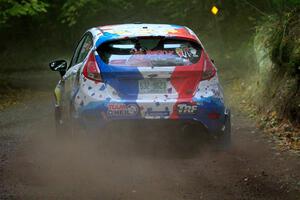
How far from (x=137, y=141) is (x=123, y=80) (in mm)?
874

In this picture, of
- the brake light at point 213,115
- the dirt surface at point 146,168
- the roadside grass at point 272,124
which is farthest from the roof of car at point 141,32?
the roadside grass at point 272,124

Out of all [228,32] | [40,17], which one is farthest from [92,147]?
[40,17]

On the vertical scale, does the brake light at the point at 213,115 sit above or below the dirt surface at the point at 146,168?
above

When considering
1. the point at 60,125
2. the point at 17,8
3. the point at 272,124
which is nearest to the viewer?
the point at 60,125

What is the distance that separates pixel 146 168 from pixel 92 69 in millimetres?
1448

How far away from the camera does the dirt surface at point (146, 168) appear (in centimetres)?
677

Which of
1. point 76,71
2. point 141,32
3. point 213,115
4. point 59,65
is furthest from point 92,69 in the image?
point 59,65

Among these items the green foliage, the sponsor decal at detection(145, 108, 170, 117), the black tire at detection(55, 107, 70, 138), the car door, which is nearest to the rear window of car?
the car door

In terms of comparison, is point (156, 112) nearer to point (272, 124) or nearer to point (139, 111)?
point (139, 111)

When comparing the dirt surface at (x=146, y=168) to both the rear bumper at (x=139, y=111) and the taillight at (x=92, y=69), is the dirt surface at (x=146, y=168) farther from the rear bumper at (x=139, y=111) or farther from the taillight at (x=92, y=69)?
the taillight at (x=92, y=69)

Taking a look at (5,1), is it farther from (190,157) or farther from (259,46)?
(190,157)

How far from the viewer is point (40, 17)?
32.8 metres

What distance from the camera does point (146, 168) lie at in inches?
314

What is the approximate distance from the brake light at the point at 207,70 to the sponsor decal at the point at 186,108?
1.38 ft
